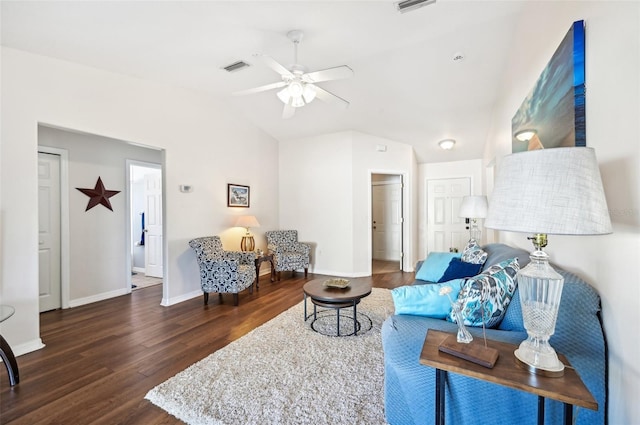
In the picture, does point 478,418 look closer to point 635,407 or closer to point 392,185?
point 635,407

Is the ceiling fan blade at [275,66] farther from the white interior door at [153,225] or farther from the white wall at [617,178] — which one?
the white interior door at [153,225]

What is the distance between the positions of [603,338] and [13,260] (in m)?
4.09

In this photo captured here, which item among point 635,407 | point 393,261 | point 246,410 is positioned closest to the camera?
point 635,407

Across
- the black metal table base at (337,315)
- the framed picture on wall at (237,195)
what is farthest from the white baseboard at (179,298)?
the black metal table base at (337,315)

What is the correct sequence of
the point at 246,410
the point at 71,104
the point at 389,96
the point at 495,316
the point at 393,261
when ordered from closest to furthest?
the point at 495,316, the point at 246,410, the point at 71,104, the point at 389,96, the point at 393,261

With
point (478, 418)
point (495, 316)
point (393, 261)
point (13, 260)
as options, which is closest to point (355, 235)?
point (393, 261)

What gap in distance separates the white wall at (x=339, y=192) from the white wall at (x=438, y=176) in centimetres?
77

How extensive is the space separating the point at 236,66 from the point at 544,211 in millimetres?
3435

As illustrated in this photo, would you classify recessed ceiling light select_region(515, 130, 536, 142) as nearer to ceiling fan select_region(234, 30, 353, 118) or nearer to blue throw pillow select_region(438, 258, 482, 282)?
blue throw pillow select_region(438, 258, 482, 282)

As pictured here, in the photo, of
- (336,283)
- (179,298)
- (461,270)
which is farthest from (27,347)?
(461,270)

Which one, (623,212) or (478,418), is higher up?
(623,212)

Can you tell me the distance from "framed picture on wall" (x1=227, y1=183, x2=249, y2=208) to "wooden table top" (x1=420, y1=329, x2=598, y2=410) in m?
4.10

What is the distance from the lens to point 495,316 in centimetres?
150

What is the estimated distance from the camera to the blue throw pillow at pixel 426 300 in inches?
64.1
